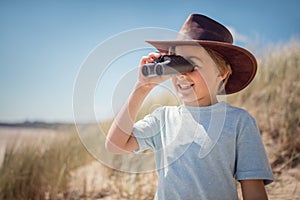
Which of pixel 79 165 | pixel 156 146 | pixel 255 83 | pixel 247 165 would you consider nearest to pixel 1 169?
pixel 79 165

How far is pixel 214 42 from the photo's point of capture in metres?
1.88

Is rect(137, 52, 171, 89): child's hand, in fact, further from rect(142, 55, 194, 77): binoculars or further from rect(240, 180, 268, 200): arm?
rect(240, 180, 268, 200): arm

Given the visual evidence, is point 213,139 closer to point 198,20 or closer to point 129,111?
point 129,111

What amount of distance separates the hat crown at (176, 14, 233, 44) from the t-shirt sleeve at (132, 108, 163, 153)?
476 mm

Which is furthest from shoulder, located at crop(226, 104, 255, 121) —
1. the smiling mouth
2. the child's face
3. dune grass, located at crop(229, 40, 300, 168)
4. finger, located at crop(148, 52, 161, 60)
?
dune grass, located at crop(229, 40, 300, 168)

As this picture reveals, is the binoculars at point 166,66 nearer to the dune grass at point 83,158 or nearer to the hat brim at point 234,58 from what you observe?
the hat brim at point 234,58

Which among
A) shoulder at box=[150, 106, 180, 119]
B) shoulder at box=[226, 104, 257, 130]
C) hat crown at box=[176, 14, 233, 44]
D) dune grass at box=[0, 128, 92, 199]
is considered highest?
hat crown at box=[176, 14, 233, 44]

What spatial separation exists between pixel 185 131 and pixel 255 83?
170 inches

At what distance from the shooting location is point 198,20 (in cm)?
204

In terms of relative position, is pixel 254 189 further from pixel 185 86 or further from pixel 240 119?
pixel 185 86

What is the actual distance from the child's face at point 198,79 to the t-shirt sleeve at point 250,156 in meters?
0.25

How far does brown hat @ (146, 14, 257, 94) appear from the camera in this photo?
190 cm

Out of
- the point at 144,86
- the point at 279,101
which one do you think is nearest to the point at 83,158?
the point at 279,101

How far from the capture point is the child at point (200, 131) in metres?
1.80
